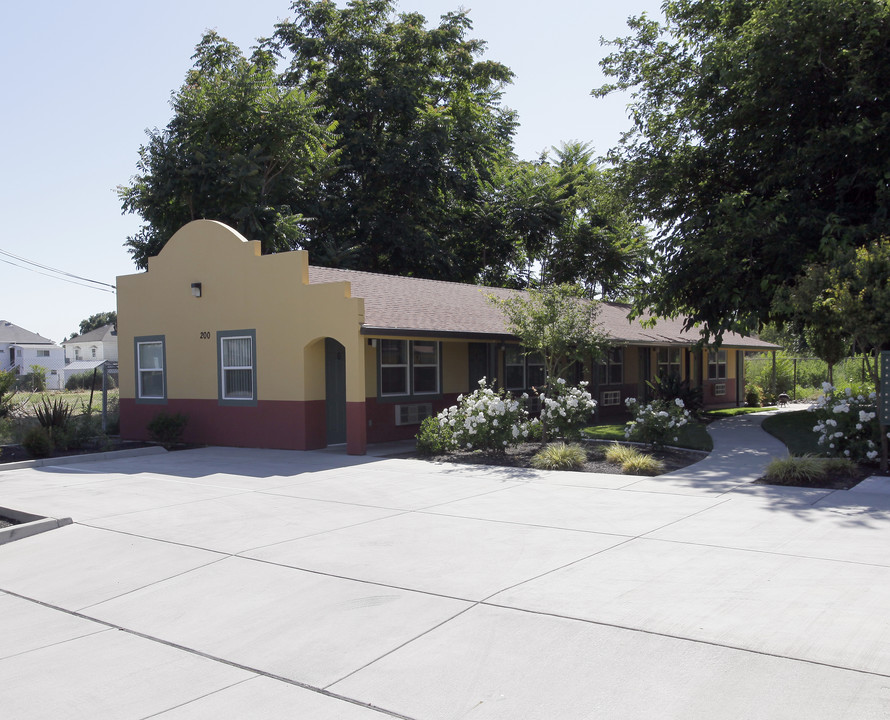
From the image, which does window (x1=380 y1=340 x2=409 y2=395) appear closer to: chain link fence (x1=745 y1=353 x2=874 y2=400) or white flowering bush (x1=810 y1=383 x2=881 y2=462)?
white flowering bush (x1=810 y1=383 x2=881 y2=462)

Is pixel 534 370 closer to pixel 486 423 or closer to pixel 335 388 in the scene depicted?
pixel 335 388

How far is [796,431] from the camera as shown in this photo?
734 inches

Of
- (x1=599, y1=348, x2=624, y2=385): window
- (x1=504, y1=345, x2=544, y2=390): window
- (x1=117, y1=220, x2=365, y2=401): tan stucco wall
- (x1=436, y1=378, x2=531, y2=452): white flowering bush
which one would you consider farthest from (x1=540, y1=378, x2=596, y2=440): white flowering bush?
(x1=599, y1=348, x2=624, y2=385): window

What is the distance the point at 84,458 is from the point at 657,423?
11.7 meters

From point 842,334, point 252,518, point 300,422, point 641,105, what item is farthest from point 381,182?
point 252,518

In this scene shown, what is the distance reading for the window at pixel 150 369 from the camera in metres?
19.2

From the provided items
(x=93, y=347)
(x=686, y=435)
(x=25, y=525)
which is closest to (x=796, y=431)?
(x=686, y=435)

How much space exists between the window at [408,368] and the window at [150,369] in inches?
227

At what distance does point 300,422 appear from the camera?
16344 millimetres

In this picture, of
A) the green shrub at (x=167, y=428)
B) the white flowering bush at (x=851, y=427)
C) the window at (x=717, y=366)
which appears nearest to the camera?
the white flowering bush at (x=851, y=427)

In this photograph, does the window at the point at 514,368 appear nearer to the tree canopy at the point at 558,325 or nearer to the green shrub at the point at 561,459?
the tree canopy at the point at 558,325

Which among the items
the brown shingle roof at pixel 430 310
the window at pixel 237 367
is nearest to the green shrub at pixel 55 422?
the window at pixel 237 367

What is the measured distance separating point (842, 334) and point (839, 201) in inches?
214

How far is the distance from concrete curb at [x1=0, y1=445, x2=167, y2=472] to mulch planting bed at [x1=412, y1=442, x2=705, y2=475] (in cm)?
674
